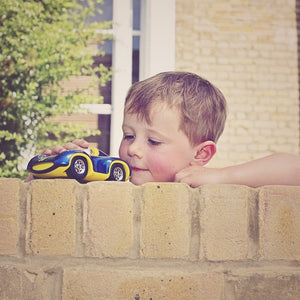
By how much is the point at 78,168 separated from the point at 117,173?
19cm

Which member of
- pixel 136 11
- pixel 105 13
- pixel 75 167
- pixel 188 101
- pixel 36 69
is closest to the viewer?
pixel 75 167

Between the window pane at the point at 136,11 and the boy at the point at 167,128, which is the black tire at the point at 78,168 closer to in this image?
the boy at the point at 167,128

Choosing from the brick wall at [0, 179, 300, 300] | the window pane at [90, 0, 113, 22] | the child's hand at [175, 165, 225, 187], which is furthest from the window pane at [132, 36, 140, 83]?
the brick wall at [0, 179, 300, 300]

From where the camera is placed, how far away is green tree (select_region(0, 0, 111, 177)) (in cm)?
432

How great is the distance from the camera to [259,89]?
17.8 feet

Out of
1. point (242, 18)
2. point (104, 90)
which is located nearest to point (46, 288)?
point (104, 90)

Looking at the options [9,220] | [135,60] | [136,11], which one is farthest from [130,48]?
[9,220]

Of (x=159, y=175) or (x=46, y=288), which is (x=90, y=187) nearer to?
(x=46, y=288)

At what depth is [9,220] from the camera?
1079mm

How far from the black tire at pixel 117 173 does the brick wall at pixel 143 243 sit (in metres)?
0.33

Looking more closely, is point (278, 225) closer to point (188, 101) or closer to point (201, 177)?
point (201, 177)

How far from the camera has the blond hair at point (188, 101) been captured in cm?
185

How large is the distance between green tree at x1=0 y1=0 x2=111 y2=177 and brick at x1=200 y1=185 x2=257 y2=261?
3.33 metres

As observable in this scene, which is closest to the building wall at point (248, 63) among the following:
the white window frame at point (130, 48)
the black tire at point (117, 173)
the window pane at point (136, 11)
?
the white window frame at point (130, 48)
